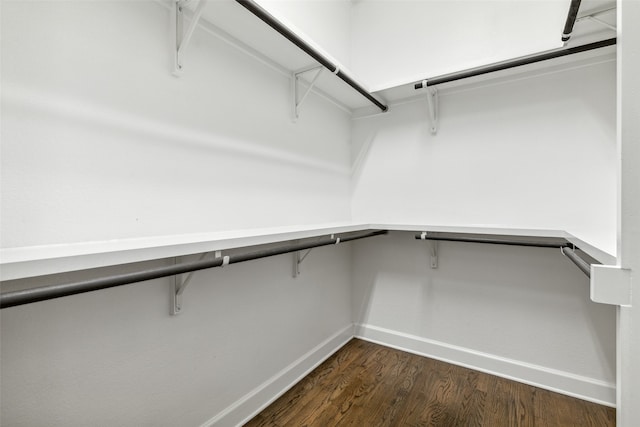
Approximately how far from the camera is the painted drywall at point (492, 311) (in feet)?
5.22

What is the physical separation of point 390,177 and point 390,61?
3.01ft

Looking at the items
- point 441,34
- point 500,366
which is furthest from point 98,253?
point 441,34

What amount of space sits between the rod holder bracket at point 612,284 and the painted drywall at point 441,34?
1479mm

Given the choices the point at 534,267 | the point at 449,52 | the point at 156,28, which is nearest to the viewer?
the point at 156,28

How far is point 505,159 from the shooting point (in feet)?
5.85

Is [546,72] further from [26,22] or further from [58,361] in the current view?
[58,361]

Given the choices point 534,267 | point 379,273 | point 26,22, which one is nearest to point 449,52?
point 534,267

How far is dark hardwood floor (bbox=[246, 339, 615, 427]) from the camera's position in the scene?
1419 mm

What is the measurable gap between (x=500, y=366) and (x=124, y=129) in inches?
93.4

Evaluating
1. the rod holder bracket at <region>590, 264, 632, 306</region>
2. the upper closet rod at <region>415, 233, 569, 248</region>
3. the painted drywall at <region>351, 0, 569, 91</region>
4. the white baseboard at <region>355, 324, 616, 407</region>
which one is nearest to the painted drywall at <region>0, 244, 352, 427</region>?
the white baseboard at <region>355, 324, 616, 407</region>

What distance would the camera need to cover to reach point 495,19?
1811 millimetres

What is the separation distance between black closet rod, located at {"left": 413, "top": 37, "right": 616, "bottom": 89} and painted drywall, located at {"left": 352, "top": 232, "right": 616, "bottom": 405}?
107 cm

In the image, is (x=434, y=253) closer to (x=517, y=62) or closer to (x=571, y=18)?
(x=517, y=62)

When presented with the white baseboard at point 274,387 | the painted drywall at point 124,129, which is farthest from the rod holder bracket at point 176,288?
the white baseboard at point 274,387
